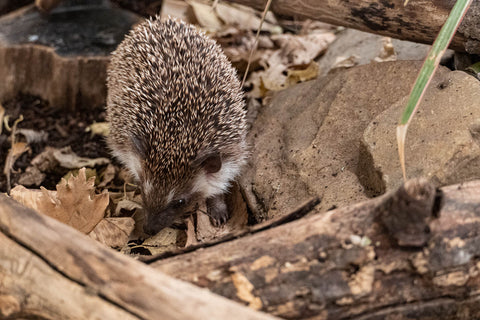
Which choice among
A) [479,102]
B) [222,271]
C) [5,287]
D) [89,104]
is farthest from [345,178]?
[89,104]

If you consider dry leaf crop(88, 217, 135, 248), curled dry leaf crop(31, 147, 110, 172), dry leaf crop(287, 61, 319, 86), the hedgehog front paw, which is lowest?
curled dry leaf crop(31, 147, 110, 172)

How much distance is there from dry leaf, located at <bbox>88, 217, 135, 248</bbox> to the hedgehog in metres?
0.16

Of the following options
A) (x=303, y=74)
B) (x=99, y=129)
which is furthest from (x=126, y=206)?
(x=303, y=74)

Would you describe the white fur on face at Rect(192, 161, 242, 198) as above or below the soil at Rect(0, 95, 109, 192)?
above

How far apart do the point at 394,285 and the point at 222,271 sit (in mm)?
850

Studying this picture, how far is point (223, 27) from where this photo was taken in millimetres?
6918

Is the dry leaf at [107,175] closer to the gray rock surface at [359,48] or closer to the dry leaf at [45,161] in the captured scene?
the dry leaf at [45,161]

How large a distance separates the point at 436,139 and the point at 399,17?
119 cm

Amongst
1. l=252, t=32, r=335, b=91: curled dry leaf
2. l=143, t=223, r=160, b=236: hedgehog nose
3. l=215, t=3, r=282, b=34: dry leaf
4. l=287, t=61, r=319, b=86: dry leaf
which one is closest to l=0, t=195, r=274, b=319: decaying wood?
l=143, t=223, r=160, b=236: hedgehog nose

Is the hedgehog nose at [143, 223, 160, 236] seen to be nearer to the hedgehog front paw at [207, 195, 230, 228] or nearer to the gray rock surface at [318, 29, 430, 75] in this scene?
the hedgehog front paw at [207, 195, 230, 228]

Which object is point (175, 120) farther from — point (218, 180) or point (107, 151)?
point (107, 151)

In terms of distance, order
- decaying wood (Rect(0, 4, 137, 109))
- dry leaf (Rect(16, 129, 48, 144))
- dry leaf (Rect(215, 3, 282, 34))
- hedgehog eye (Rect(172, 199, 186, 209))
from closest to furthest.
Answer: hedgehog eye (Rect(172, 199, 186, 209)) → dry leaf (Rect(16, 129, 48, 144)) → decaying wood (Rect(0, 4, 137, 109)) → dry leaf (Rect(215, 3, 282, 34))

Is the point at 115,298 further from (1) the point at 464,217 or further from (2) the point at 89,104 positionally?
(2) the point at 89,104

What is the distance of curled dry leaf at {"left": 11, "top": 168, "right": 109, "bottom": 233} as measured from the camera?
3.48 m
